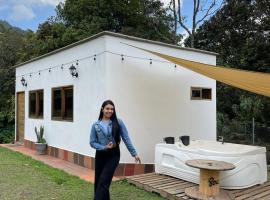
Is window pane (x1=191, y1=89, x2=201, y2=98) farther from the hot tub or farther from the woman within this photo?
the woman

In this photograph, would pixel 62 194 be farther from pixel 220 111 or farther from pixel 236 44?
pixel 236 44

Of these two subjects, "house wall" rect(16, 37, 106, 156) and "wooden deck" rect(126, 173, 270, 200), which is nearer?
"wooden deck" rect(126, 173, 270, 200)

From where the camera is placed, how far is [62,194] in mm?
6242

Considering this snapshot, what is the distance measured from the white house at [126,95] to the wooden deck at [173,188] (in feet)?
3.23

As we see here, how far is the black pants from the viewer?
484 cm

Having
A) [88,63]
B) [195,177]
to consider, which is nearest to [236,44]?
[88,63]

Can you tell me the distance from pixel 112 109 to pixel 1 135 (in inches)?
542

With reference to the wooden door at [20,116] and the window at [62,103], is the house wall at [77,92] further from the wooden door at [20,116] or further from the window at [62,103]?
the wooden door at [20,116]

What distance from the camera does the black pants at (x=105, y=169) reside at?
190 inches

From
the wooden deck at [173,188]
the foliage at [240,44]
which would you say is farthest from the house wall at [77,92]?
the foliage at [240,44]

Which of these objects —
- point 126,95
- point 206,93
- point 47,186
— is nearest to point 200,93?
point 206,93

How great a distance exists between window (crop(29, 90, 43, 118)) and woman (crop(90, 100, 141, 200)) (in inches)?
282

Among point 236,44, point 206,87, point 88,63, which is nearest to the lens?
point 88,63

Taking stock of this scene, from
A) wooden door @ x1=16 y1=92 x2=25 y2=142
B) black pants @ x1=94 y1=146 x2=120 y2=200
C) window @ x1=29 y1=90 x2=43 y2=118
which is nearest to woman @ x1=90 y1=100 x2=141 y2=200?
black pants @ x1=94 y1=146 x2=120 y2=200
